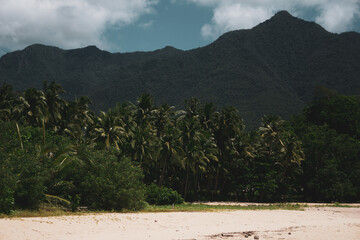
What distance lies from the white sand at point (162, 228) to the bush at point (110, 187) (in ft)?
11.7

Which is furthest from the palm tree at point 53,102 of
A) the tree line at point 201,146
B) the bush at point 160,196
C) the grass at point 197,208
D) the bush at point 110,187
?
the bush at point 110,187

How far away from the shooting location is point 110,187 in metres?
22.4

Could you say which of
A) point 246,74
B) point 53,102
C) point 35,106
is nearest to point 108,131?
point 35,106

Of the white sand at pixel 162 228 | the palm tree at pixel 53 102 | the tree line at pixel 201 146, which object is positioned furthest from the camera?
the palm tree at pixel 53 102

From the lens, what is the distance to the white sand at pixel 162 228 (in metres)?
13.5

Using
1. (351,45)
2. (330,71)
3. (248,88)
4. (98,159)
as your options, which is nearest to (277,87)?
(248,88)

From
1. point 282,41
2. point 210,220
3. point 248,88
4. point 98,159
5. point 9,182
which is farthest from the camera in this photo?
point 282,41

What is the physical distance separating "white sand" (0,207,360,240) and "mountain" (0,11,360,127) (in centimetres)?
9255

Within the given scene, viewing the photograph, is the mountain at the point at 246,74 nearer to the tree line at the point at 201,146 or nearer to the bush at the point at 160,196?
the tree line at the point at 201,146

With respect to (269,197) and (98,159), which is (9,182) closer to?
(98,159)

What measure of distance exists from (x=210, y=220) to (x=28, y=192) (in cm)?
963

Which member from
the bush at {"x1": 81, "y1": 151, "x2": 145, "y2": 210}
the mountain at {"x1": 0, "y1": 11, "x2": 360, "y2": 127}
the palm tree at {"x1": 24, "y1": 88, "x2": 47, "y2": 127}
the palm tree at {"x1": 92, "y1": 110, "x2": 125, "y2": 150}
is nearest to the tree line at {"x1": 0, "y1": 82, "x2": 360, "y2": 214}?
the palm tree at {"x1": 92, "y1": 110, "x2": 125, "y2": 150}

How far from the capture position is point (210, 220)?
2019cm

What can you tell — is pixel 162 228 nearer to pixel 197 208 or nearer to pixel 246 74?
pixel 197 208
